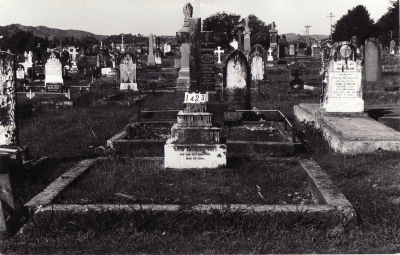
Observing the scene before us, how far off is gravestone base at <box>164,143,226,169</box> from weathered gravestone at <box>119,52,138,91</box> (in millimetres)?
11838

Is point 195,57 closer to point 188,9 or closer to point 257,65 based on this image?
point 188,9

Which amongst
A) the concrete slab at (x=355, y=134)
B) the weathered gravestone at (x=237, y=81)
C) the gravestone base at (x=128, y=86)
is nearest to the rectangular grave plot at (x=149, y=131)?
the weathered gravestone at (x=237, y=81)

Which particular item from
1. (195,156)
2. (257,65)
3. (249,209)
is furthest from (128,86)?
(249,209)

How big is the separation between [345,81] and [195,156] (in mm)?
5111

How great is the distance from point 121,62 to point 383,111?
10.1 metres

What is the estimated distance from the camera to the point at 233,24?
229 feet

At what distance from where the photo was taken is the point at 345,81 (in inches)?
422

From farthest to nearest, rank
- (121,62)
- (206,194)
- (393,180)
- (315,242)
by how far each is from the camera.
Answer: (121,62)
(393,180)
(206,194)
(315,242)

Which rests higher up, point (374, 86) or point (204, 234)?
point (374, 86)

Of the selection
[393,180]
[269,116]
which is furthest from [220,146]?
[269,116]

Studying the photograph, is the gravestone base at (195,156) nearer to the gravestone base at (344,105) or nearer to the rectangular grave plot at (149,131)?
the rectangular grave plot at (149,131)

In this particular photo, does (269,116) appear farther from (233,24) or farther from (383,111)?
(233,24)

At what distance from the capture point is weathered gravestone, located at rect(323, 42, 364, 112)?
10586 mm

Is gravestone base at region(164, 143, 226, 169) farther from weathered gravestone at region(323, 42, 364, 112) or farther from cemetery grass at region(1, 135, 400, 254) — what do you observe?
weathered gravestone at region(323, 42, 364, 112)
